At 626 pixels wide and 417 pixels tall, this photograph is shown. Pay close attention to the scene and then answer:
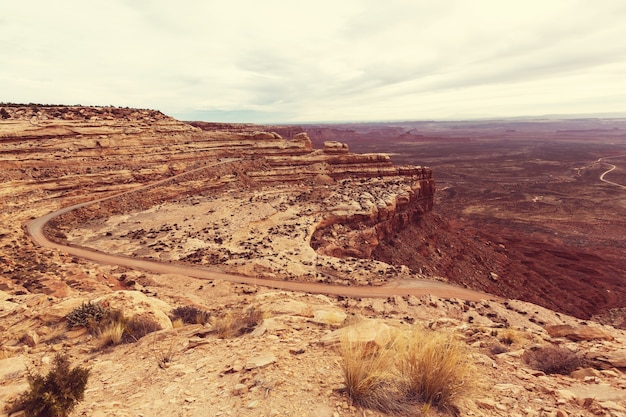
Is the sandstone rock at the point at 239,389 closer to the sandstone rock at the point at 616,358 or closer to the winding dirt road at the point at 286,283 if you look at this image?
the sandstone rock at the point at 616,358

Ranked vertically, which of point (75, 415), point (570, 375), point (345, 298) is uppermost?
point (75, 415)

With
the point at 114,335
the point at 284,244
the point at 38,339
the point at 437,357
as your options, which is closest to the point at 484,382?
the point at 437,357

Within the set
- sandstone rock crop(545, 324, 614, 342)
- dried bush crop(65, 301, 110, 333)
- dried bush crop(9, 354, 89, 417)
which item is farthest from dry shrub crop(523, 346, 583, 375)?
dried bush crop(65, 301, 110, 333)

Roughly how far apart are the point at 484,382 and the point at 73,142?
3503cm

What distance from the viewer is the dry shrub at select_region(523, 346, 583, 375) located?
Answer: 5949 millimetres

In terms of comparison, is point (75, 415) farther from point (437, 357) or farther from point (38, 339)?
point (437, 357)

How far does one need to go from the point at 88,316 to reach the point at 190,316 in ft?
8.25

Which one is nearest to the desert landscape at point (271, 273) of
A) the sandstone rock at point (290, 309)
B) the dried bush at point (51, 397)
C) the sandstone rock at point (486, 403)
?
the sandstone rock at point (486, 403)

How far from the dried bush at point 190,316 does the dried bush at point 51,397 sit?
4594 millimetres

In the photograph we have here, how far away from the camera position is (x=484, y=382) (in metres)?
5.08

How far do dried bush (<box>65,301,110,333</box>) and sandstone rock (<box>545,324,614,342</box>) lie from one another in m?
12.3

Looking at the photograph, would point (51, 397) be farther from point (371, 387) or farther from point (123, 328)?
point (371, 387)


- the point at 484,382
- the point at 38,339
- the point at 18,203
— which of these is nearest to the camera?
the point at 484,382

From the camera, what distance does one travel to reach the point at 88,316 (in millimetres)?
7645
